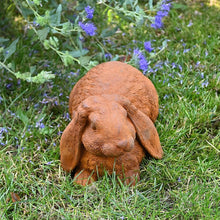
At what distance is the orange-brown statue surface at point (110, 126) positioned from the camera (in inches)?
92.8

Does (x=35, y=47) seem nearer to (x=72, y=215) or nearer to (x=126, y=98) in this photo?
(x=126, y=98)

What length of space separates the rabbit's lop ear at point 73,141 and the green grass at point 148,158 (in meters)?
0.13

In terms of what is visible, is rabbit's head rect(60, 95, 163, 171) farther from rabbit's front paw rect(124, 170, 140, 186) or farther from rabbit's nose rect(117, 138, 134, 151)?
rabbit's front paw rect(124, 170, 140, 186)

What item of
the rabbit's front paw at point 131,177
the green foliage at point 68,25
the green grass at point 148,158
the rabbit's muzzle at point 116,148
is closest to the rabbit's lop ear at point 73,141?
the green grass at point 148,158

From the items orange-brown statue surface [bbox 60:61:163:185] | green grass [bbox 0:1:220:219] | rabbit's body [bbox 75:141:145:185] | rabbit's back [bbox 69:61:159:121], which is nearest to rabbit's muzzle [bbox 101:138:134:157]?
orange-brown statue surface [bbox 60:61:163:185]

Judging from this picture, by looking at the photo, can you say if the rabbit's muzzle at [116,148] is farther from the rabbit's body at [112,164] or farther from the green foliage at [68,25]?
the green foliage at [68,25]

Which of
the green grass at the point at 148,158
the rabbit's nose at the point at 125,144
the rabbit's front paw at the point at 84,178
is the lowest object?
the green grass at the point at 148,158

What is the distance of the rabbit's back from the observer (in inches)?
107

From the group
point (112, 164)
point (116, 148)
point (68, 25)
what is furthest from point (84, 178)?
point (68, 25)

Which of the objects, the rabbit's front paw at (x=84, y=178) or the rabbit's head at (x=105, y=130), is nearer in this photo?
the rabbit's head at (x=105, y=130)

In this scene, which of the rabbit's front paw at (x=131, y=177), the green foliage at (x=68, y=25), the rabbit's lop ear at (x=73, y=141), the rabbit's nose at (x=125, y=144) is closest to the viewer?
the rabbit's nose at (x=125, y=144)

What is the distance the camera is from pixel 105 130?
2.34m

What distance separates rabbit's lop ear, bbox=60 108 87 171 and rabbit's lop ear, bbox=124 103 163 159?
1.07 feet

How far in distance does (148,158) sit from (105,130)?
0.70m
